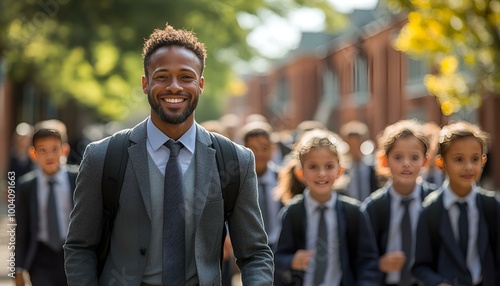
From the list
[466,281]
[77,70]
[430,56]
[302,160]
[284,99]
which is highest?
[284,99]

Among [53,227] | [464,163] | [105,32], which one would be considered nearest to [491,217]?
[464,163]

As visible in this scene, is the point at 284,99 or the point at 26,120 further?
the point at 284,99

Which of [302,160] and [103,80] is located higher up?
[103,80]

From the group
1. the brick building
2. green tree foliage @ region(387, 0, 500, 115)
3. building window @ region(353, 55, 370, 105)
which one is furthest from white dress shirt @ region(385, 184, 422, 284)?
building window @ region(353, 55, 370, 105)

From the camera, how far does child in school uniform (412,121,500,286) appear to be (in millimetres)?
5121

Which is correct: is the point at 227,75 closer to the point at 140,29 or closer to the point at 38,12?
the point at 140,29

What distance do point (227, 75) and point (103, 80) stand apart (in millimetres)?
3697

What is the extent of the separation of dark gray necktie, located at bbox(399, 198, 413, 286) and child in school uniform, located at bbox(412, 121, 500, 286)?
76 centimetres

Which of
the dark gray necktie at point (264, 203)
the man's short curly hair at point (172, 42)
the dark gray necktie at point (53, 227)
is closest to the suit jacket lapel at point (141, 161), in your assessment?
the man's short curly hair at point (172, 42)

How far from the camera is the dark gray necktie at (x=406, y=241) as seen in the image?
6.00m

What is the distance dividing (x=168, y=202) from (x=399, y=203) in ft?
10.6

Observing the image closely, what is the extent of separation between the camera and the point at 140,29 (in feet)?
61.1

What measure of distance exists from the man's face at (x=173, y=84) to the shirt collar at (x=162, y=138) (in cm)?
7

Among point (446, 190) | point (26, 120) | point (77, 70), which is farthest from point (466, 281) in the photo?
point (26, 120)
